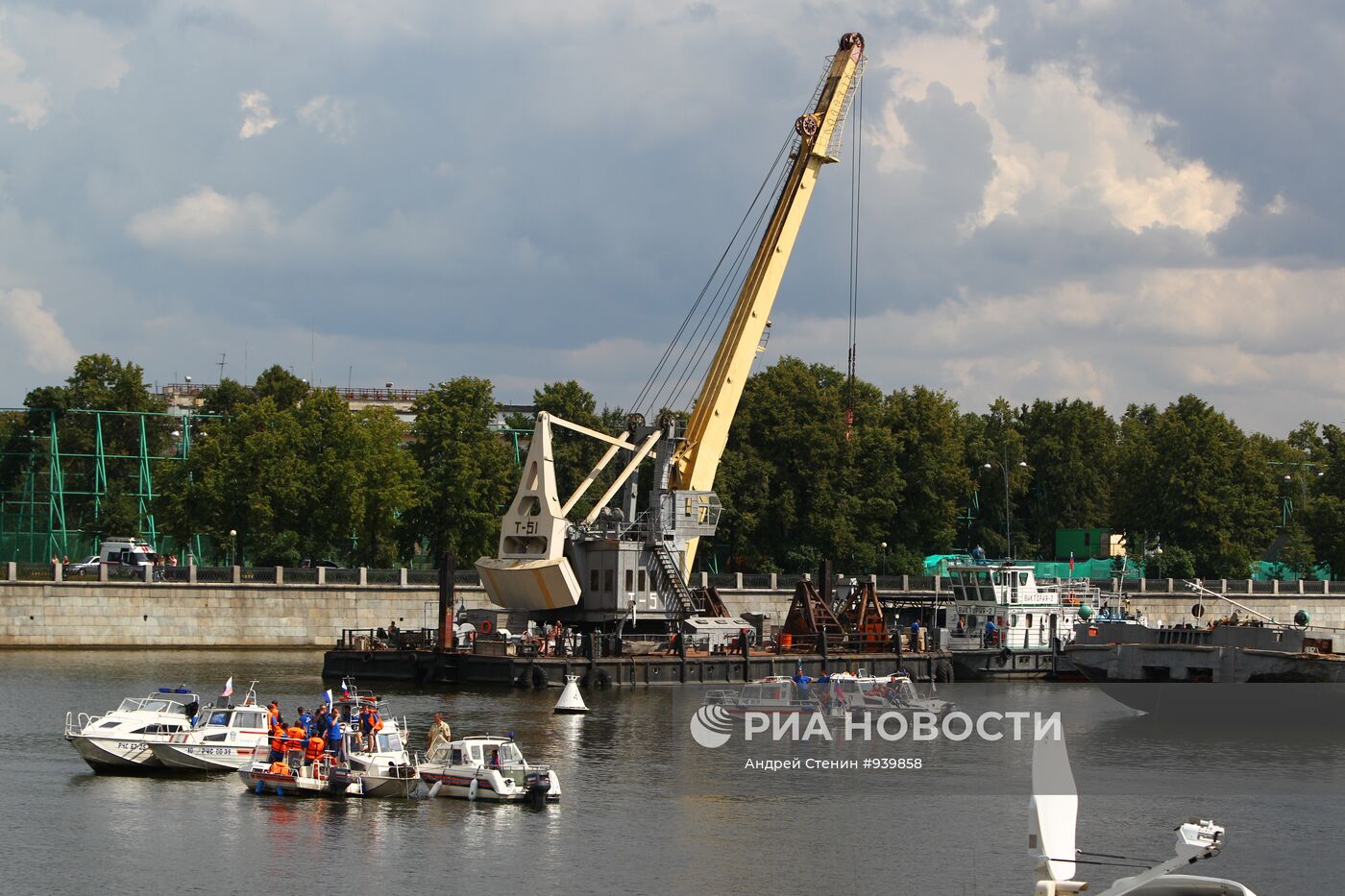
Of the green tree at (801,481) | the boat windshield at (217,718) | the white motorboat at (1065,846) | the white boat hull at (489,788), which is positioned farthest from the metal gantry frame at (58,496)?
the white motorboat at (1065,846)

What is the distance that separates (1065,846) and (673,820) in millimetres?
14390

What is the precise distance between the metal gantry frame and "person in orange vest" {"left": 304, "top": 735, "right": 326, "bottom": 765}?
59.3m

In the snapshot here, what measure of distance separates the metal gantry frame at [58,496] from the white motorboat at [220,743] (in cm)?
5602

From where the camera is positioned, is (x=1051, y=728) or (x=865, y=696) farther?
(x=865, y=696)

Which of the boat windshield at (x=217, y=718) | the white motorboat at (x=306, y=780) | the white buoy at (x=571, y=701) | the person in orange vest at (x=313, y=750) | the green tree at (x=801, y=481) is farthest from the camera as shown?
the green tree at (x=801, y=481)

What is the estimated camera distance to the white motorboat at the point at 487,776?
3919 cm

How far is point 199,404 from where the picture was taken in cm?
13750

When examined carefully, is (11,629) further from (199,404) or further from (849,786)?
(199,404)

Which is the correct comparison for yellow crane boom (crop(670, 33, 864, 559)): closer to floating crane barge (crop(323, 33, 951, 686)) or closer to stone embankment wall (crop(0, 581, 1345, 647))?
floating crane barge (crop(323, 33, 951, 686))

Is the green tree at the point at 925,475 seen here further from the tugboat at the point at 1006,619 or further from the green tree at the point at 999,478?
the tugboat at the point at 1006,619

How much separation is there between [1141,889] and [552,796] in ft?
59.2

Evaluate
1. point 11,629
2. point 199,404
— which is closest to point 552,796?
point 11,629

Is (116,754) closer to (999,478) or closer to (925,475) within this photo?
(925,475)

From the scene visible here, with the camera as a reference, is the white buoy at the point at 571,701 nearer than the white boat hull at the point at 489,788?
No
